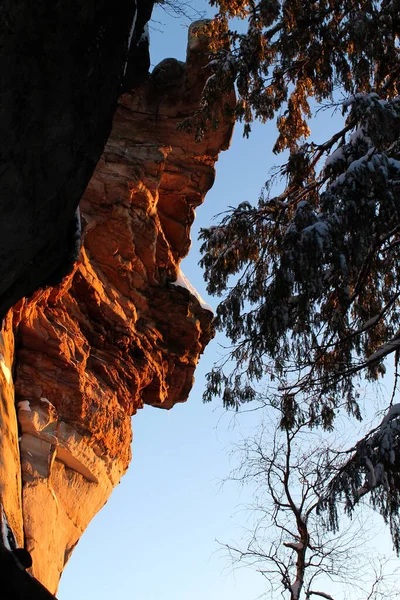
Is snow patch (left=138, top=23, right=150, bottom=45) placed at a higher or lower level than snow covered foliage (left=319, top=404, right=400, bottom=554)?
higher

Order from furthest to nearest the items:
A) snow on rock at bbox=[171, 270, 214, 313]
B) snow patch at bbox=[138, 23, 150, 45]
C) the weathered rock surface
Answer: snow on rock at bbox=[171, 270, 214, 313], snow patch at bbox=[138, 23, 150, 45], the weathered rock surface

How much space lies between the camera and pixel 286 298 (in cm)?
726

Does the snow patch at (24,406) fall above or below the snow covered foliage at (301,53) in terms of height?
below

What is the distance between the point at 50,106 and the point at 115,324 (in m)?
9.02

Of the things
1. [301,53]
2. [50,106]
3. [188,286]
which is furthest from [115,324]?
[50,106]

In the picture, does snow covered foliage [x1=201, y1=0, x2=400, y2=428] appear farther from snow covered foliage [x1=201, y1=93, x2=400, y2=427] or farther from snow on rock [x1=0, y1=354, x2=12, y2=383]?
snow on rock [x1=0, y1=354, x2=12, y2=383]

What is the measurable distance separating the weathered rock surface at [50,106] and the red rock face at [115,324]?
18.8 ft

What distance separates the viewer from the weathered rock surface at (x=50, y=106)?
12.4 feet

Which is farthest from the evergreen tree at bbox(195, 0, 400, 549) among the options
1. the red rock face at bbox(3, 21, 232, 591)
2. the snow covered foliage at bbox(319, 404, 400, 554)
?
the red rock face at bbox(3, 21, 232, 591)

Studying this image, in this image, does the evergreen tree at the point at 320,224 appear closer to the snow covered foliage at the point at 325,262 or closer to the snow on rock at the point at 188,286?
the snow covered foliage at the point at 325,262

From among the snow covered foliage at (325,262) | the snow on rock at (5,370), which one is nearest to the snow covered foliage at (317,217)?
the snow covered foliage at (325,262)

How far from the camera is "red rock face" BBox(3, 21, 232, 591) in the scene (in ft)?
34.2

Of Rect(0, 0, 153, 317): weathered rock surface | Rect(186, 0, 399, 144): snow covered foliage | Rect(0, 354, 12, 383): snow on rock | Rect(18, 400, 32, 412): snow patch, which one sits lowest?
Rect(0, 0, 153, 317): weathered rock surface

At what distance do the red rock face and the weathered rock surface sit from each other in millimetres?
5741
